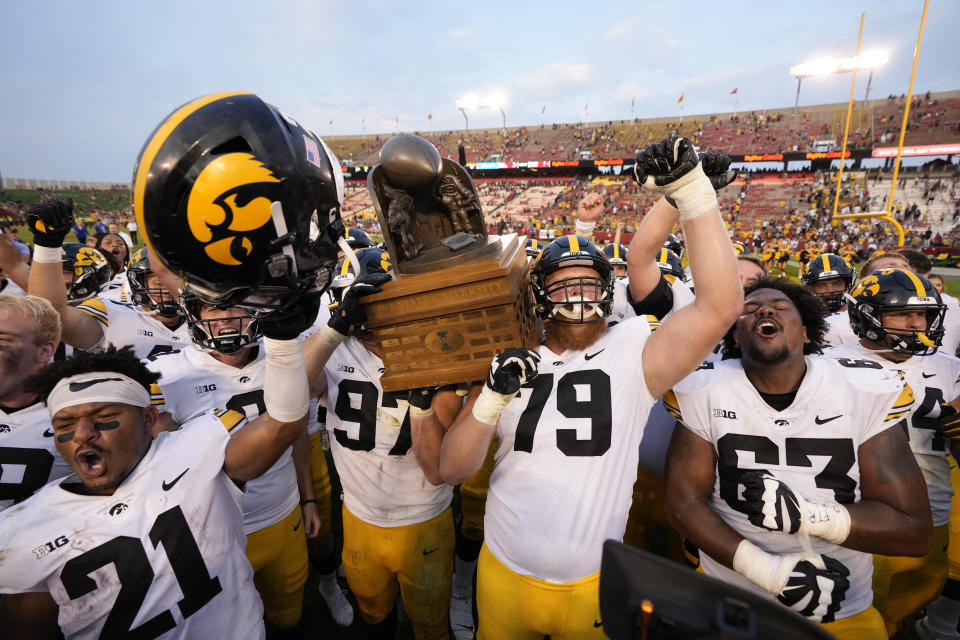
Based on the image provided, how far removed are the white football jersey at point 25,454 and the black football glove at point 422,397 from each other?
5.88ft

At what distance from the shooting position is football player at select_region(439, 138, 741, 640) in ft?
5.85

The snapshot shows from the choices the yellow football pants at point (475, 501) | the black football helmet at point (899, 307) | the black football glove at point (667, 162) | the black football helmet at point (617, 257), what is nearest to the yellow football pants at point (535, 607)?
the yellow football pants at point (475, 501)

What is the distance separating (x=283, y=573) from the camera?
2793 mm

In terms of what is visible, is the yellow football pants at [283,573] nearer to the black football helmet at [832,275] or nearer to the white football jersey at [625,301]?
the white football jersey at [625,301]

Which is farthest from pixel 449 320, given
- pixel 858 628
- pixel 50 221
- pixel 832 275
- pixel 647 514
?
pixel 832 275

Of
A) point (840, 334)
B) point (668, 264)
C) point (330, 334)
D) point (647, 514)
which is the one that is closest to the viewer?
point (330, 334)

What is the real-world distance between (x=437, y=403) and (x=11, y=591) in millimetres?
1706

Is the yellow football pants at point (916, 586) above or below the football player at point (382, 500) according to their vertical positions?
below

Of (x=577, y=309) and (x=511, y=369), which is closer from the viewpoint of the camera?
(x=511, y=369)

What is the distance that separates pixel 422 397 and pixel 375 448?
0.69 meters

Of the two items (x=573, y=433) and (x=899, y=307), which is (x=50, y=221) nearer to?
(x=573, y=433)

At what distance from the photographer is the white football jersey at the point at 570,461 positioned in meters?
1.92

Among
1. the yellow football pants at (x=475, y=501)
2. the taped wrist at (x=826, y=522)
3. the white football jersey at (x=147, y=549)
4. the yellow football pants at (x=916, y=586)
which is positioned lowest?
the yellow football pants at (x=916, y=586)

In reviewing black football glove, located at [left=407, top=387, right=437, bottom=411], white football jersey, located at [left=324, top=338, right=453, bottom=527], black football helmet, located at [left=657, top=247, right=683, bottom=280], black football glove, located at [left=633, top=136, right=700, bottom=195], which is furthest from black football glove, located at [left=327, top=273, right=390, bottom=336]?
black football helmet, located at [left=657, top=247, right=683, bottom=280]
